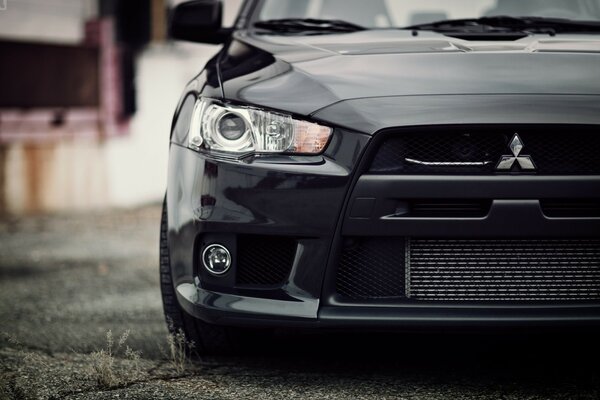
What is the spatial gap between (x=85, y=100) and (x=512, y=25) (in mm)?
7180

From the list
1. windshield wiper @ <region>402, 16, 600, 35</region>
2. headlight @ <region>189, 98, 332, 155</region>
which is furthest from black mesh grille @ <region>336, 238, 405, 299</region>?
windshield wiper @ <region>402, 16, 600, 35</region>

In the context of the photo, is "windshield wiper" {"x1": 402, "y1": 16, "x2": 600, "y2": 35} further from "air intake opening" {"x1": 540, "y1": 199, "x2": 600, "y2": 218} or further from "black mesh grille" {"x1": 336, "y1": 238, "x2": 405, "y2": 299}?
"black mesh grille" {"x1": 336, "y1": 238, "x2": 405, "y2": 299}

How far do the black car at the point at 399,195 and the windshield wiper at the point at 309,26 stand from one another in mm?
672

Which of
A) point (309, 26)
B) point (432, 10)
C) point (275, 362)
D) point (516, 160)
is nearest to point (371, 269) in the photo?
point (516, 160)

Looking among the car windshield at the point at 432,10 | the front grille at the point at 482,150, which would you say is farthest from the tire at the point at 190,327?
the car windshield at the point at 432,10

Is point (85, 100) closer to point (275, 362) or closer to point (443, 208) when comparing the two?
point (275, 362)

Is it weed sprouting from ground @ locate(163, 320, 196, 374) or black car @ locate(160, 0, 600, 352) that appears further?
weed sprouting from ground @ locate(163, 320, 196, 374)

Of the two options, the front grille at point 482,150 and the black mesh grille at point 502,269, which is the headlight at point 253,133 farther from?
the black mesh grille at point 502,269

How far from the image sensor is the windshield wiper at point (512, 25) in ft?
13.7

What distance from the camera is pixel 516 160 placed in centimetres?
335

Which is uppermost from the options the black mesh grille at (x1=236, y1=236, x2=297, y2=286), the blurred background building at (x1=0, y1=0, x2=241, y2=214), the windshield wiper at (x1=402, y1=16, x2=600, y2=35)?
the windshield wiper at (x1=402, y1=16, x2=600, y2=35)

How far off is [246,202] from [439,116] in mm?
647

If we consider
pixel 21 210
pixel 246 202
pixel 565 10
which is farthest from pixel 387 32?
pixel 21 210

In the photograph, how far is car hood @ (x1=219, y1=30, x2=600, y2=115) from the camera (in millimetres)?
3471
